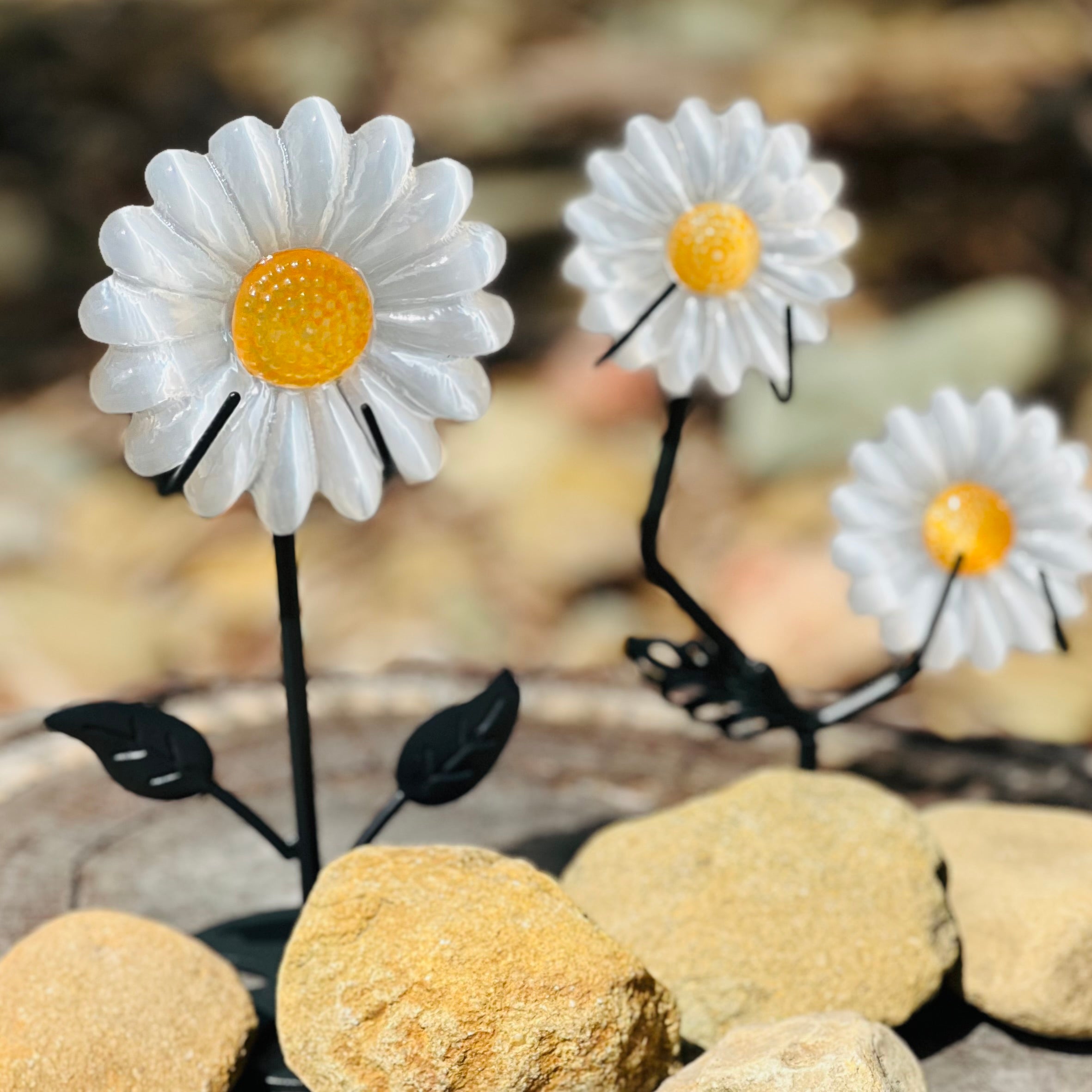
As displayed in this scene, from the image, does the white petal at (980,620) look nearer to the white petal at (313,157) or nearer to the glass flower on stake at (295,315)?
the glass flower on stake at (295,315)

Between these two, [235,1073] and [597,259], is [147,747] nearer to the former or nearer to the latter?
[235,1073]

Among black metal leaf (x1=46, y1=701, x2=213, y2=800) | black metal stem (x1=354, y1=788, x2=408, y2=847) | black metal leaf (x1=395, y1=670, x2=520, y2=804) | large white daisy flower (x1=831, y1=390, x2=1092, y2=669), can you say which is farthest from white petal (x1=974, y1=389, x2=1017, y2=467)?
black metal leaf (x1=46, y1=701, x2=213, y2=800)

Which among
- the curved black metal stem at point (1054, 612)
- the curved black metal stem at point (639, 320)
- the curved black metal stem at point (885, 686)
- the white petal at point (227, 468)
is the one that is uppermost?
the curved black metal stem at point (639, 320)

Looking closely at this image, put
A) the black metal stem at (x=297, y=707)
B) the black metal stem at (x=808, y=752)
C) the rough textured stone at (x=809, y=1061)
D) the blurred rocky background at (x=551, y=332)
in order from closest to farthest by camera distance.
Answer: the rough textured stone at (x=809, y=1061), the black metal stem at (x=297, y=707), the black metal stem at (x=808, y=752), the blurred rocky background at (x=551, y=332)

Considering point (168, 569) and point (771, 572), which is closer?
point (771, 572)

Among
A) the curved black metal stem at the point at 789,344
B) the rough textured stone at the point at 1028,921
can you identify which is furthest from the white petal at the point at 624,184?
the rough textured stone at the point at 1028,921

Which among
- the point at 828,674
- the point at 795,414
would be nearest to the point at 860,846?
the point at 828,674
